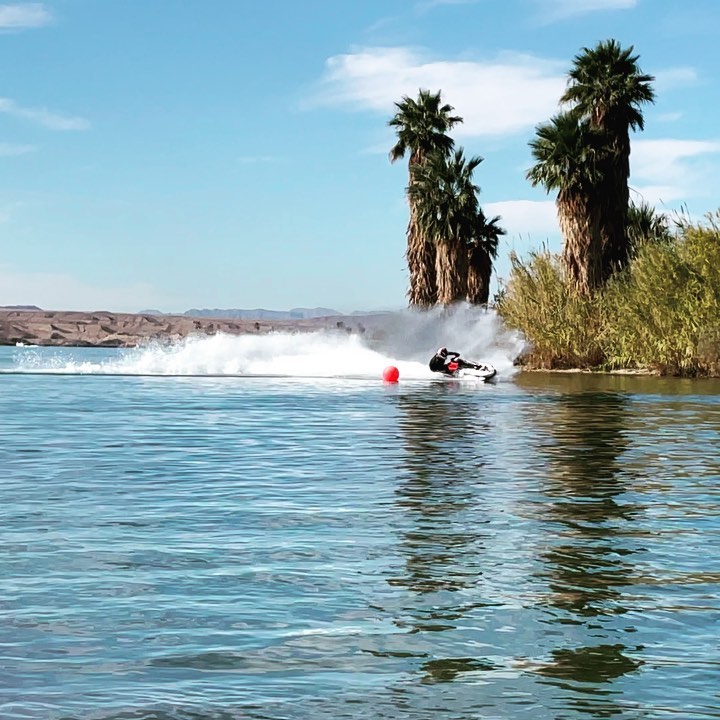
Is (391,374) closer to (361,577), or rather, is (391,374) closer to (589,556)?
(589,556)

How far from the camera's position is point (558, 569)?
1017cm

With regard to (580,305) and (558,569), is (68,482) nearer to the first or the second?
(558,569)

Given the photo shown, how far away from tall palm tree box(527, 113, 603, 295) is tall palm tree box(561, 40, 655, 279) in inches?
23.1

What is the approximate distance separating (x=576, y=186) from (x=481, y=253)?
369 inches

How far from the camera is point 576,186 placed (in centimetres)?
5841

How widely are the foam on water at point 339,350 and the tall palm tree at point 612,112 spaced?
6.43 m

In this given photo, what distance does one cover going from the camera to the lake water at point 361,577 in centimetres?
678

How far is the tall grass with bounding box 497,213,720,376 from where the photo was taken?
165 ft

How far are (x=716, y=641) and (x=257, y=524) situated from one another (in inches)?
225

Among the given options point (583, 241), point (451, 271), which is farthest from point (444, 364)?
point (451, 271)

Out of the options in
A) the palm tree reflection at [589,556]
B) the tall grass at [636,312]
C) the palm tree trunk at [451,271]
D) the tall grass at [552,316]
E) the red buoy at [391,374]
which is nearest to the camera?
the palm tree reflection at [589,556]

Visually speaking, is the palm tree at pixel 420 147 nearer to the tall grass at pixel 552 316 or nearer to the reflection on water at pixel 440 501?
the tall grass at pixel 552 316

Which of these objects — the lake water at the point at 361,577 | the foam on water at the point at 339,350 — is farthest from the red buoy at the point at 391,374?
the lake water at the point at 361,577

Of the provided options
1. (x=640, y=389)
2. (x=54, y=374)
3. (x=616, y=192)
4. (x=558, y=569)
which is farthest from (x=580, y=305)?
(x=558, y=569)
